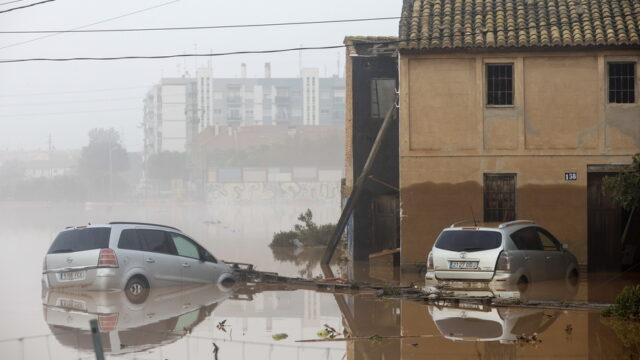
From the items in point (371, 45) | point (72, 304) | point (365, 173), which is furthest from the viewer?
point (371, 45)

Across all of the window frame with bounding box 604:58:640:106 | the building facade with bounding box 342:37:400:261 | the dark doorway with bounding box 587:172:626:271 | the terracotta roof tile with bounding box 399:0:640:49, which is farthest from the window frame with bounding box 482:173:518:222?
the building facade with bounding box 342:37:400:261

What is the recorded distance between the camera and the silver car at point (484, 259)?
60.3 ft

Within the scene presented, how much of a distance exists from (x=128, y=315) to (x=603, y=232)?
49.5ft

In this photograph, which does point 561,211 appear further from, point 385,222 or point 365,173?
point 385,222

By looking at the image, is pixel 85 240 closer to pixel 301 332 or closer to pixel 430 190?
pixel 301 332

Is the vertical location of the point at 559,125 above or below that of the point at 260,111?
below

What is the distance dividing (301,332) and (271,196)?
417ft

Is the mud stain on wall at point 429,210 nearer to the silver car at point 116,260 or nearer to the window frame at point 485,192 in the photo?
the window frame at point 485,192

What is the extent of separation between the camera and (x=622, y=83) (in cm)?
2577

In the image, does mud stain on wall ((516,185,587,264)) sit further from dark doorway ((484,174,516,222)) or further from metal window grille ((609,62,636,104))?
metal window grille ((609,62,636,104))

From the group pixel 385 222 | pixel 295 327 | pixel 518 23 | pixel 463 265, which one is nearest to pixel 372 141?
pixel 385 222

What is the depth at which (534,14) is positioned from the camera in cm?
2703

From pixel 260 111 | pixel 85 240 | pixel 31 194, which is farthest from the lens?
pixel 260 111

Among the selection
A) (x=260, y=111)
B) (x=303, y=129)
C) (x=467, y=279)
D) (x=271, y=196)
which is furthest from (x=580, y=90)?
(x=260, y=111)
